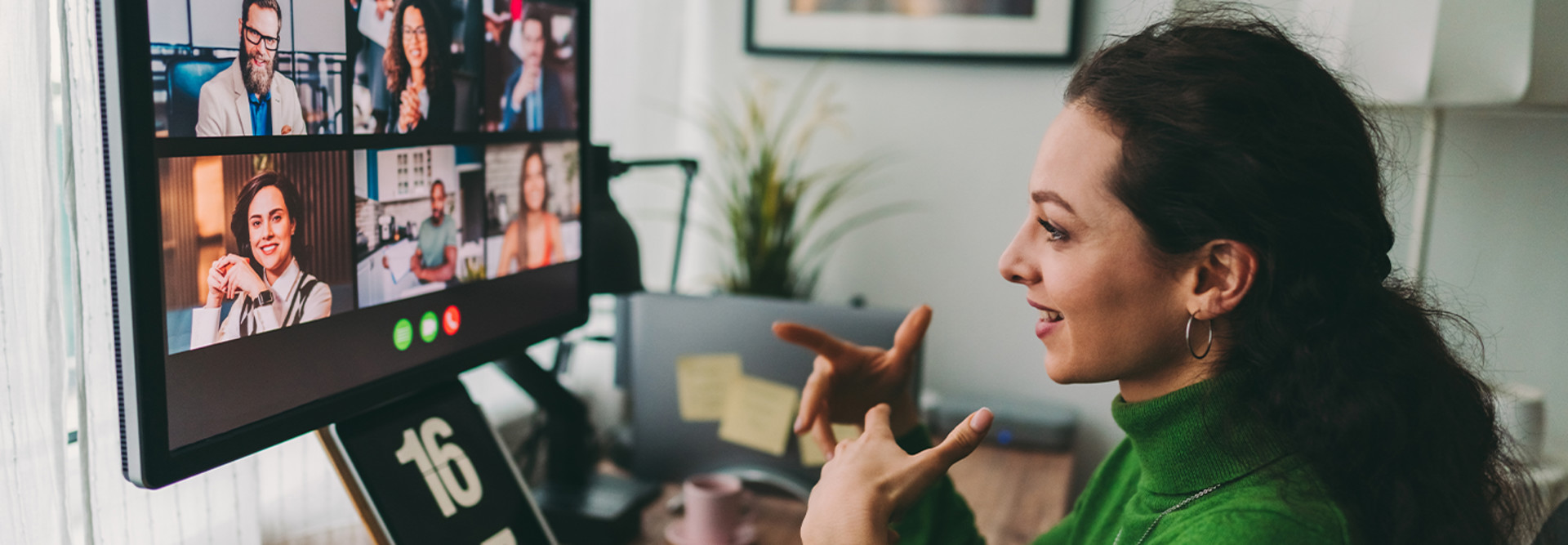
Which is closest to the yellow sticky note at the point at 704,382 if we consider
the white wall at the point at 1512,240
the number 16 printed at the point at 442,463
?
the number 16 printed at the point at 442,463

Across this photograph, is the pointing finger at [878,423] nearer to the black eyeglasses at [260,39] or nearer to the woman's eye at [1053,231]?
the woman's eye at [1053,231]

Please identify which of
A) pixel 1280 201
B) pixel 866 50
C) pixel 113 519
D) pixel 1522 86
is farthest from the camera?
pixel 866 50

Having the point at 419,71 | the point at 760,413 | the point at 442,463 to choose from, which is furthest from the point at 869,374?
the point at 419,71

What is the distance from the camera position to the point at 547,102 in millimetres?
1038

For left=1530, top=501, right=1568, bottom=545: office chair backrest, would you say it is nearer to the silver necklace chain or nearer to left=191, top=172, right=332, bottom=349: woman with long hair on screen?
the silver necklace chain

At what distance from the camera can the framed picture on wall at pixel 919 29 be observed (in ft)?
5.90

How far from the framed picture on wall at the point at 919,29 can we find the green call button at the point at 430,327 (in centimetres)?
120

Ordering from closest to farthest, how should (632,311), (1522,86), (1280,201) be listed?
1. (1280,201)
2. (1522,86)
3. (632,311)

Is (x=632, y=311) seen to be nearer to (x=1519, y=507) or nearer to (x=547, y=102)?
(x=547, y=102)

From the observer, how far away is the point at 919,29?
1859mm

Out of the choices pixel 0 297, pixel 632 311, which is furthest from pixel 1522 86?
pixel 0 297

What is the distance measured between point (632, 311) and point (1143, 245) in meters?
0.91

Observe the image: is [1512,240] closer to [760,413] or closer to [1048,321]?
[1048,321]

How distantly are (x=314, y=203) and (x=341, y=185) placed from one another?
3cm
